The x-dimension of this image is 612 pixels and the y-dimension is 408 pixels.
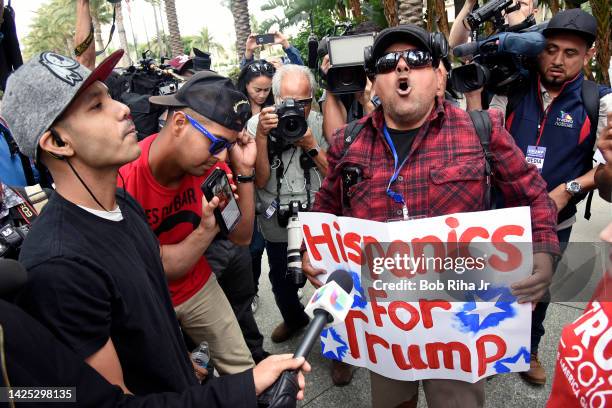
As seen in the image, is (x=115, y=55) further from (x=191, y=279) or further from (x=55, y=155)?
(x=191, y=279)

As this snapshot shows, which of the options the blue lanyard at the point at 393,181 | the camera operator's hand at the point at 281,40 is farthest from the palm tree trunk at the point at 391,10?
the blue lanyard at the point at 393,181

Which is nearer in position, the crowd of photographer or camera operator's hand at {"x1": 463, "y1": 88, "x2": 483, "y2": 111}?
the crowd of photographer

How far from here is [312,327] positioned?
1.12 m

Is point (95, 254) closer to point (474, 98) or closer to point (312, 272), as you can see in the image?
point (312, 272)

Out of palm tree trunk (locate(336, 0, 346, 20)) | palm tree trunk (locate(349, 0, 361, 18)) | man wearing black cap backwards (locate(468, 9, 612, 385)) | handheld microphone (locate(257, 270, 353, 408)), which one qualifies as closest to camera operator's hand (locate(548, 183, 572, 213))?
man wearing black cap backwards (locate(468, 9, 612, 385))

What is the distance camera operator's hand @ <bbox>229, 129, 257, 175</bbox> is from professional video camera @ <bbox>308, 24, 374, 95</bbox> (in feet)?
2.62

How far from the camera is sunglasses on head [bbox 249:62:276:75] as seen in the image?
368cm

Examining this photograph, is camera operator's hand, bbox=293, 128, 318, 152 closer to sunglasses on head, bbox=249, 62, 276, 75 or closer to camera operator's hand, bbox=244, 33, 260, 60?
sunglasses on head, bbox=249, 62, 276, 75

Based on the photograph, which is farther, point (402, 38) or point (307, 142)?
point (307, 142)

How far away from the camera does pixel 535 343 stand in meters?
2.75

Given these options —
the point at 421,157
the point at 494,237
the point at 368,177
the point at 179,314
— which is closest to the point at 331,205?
the point at 368,177

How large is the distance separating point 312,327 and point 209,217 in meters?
1.01

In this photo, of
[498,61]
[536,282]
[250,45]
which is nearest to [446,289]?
[536,282]

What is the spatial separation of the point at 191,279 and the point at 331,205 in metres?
0.82
